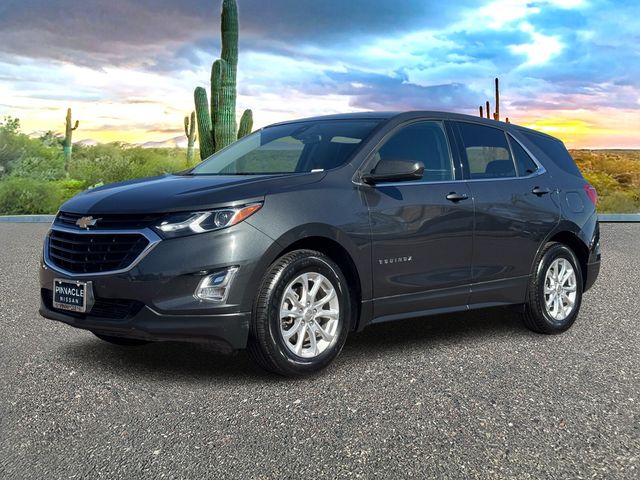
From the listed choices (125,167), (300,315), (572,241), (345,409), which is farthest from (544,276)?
(125,167)

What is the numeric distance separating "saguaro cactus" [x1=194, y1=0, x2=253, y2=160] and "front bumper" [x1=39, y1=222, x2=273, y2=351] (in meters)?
15.6

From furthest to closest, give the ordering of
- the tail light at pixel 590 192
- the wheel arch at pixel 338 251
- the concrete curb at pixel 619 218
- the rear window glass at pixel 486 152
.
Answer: the concrete curb at pixel 619 218 < the tail light at pixel 590 192 < the rear window glass at pixel 486 152 < the wheel arch at pixel 338 251

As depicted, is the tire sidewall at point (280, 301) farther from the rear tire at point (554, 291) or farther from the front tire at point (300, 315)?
the rear tire at point (554, 291)

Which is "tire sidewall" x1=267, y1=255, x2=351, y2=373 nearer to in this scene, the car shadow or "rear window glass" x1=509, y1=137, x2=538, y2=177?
the car shadow

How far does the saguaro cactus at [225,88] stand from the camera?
2055 cm

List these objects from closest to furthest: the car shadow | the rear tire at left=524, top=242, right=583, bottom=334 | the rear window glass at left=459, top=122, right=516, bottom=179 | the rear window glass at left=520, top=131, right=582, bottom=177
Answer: the car shadow, the rear window glass at left=459, top=122, right=516, bottom=179, the rear tire at left=524, top=242, right=583, bottom=334, the rear window glass at left=520, top=131, right=582, bottom=177

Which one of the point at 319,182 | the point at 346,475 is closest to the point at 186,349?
the point at 319,182

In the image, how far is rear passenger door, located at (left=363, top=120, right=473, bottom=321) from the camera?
575 cm

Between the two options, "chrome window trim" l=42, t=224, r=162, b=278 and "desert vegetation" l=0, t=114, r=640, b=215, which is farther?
"desert vegetation" l=0, t=114, r=640, b=215

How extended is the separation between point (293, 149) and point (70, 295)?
6.83 feet

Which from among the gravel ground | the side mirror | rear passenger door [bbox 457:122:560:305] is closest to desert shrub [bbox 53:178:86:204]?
the gravel ground

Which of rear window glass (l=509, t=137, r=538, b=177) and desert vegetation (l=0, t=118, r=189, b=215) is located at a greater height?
rear window glass (l=509, t=137, r=538, b=177)

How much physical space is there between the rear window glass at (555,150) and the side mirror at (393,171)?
81.4 inches

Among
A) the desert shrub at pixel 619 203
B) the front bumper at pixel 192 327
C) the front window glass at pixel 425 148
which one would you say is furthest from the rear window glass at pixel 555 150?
the desert shrub at pixel 619 203
